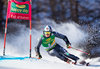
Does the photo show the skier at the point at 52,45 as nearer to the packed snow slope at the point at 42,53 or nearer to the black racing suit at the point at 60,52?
the black racing suit at the point at 60,52

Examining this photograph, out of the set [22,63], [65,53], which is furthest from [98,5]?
[22,63]

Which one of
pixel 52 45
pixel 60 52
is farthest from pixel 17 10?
pixel 60 52

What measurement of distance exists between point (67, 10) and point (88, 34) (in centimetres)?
560

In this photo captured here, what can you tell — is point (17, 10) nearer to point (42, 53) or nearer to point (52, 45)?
point (52, 45)

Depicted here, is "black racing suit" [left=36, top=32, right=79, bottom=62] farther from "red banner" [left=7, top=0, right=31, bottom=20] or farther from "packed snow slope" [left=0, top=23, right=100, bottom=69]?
"red banner" [left=7, top=0, right=31, bottom=20]

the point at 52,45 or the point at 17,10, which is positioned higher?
the point at 17,10

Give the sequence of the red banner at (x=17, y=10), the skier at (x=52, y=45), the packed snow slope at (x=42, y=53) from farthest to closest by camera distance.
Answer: the red banner at (x=17, y=10) → the skier at (x=52, y=45) → the packed snow slope at (x=42, y=53)

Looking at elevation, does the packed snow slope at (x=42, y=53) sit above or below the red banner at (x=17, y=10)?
below

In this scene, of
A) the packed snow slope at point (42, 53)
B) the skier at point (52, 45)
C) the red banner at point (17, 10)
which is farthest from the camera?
the red banner at point (17, 10)

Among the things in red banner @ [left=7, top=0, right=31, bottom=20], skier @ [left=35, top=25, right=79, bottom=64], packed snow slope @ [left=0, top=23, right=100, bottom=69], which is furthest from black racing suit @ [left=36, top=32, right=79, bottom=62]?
red banner @ [left=7, top=0, right=31, bottom=20]

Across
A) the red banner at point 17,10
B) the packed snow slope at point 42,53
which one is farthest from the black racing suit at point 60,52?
the red banner at point 17,10

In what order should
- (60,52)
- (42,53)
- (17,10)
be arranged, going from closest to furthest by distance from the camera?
Answer: (60,52) → (17,10) → (42,53)

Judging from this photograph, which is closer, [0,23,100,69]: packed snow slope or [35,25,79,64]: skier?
[0,23,100,69]: packed snow slope

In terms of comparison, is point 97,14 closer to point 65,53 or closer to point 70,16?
point 70,16
